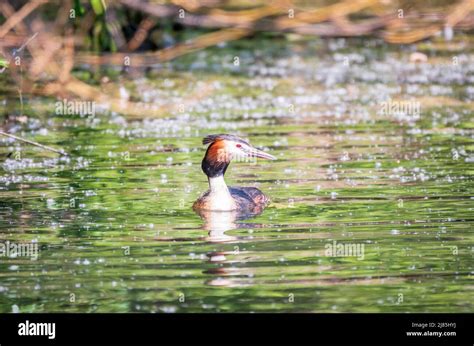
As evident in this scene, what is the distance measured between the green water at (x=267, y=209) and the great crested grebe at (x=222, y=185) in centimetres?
21

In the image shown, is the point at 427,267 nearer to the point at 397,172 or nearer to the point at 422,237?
the point at 422,237

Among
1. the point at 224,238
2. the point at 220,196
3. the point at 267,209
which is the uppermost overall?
the point at 220,196

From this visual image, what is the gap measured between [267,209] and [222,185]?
1.71 feet

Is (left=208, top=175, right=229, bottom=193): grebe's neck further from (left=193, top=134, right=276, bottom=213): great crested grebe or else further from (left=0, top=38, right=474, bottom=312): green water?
(left=0, top=38, right=474, bottom=312): green water

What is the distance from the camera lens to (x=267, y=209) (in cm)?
1393

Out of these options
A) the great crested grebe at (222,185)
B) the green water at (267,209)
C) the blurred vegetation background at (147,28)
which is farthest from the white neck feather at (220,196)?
the blurred vegetation background at (147,28)

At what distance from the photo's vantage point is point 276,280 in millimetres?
10758

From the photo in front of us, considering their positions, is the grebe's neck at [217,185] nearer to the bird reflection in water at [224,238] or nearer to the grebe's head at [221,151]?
the grebe's head at [221,151]

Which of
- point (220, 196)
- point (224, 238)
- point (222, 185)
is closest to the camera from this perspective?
point (224, 238)

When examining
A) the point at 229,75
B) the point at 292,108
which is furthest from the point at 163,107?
the point at 229,75

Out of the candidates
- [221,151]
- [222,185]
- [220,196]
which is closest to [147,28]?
[221,151]

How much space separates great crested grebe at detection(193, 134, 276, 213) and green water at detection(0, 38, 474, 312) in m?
0.21

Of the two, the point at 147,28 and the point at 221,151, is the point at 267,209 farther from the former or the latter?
the point at 147,28
